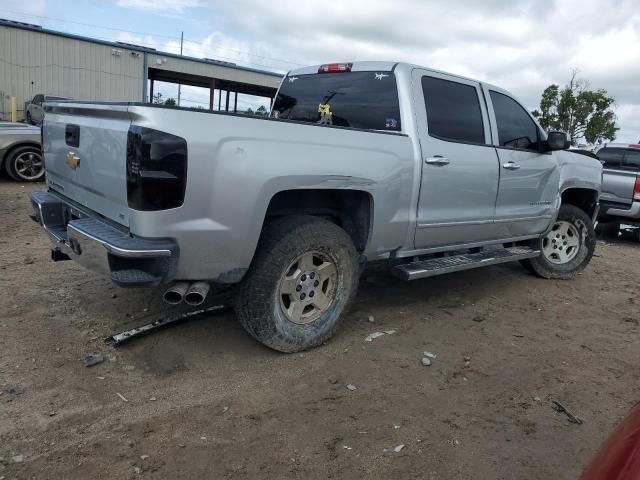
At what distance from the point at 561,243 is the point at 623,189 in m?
3.85

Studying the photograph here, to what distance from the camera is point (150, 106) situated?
2.87 metres

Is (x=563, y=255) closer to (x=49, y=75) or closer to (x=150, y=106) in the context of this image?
(x=150, y=106)

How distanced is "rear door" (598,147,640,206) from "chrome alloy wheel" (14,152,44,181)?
32.3 ft

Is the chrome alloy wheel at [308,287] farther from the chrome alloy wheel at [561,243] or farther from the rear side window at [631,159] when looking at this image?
the rear side window at [631,159]

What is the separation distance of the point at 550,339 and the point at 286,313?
7.51 ft

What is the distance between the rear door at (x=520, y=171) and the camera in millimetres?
5094

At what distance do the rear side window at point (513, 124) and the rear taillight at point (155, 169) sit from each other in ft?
11.0

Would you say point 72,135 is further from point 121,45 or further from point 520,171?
point 121,45

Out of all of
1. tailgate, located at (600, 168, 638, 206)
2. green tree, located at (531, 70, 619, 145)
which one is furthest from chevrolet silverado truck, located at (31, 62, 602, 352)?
green tree, located at (531, 70, 619, 145)

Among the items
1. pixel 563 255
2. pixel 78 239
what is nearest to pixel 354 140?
pixel 78 239

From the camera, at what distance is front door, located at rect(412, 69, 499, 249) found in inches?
168

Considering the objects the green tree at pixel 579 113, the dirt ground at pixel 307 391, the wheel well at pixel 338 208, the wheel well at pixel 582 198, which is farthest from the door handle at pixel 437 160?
the green tree at pixel 579 113

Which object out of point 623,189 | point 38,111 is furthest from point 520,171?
point 38,111

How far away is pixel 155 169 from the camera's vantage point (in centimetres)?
284
